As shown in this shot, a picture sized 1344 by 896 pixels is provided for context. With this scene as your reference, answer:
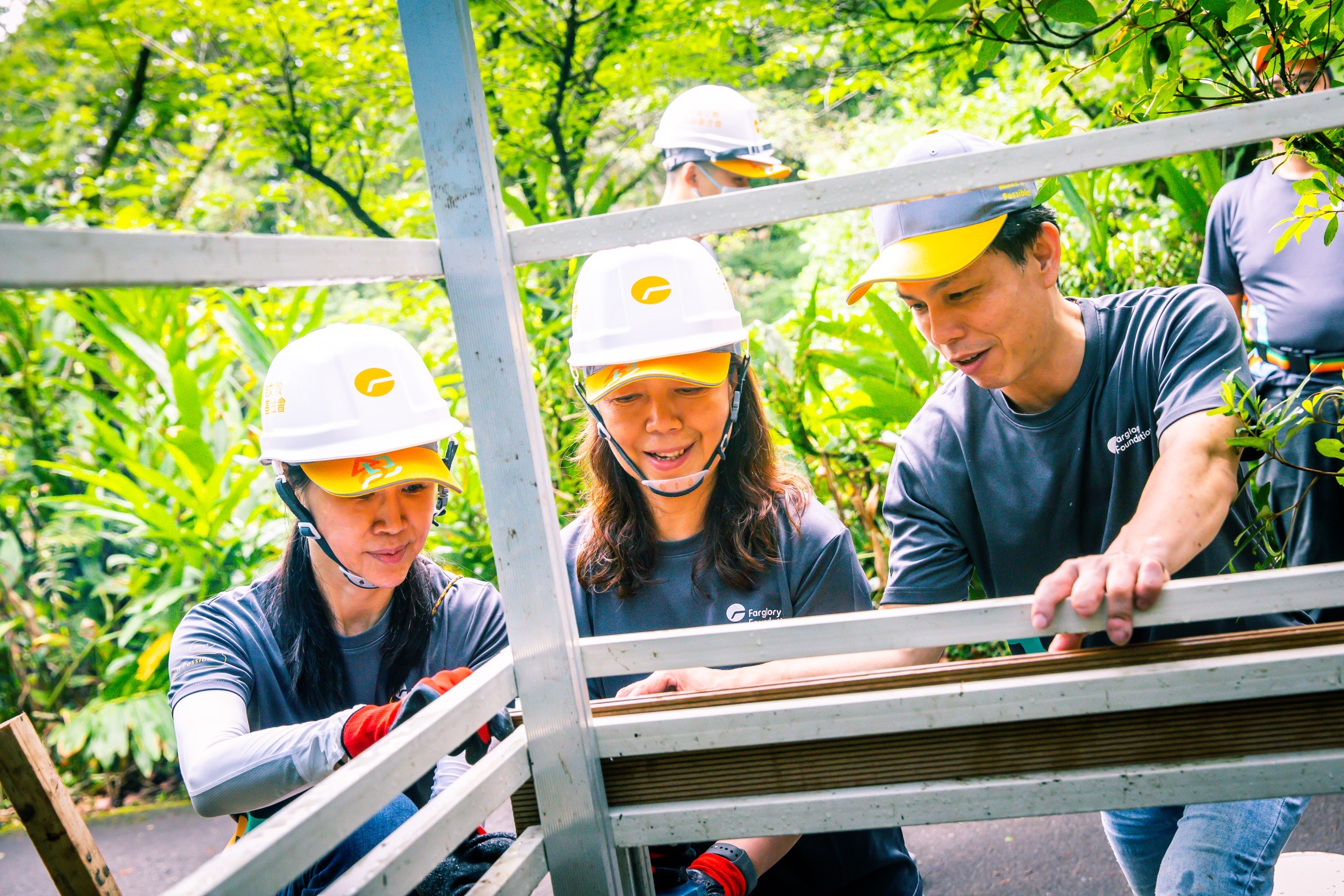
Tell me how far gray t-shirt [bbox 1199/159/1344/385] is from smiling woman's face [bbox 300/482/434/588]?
8.07 feet

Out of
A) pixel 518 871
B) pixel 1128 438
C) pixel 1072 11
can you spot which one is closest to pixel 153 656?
pixel 518 871

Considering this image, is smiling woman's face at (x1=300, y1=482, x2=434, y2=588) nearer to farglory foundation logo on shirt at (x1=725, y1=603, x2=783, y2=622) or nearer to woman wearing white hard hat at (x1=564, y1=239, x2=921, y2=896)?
woman wearing white hard hat at (x1=564, y1=239, x2=921, y2=896)

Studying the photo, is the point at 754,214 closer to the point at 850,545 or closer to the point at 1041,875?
the point at 850,545

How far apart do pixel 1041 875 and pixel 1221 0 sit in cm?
252

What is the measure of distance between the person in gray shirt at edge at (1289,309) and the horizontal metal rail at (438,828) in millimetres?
2391

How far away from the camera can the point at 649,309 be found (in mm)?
1882

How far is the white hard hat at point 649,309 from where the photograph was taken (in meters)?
1.86

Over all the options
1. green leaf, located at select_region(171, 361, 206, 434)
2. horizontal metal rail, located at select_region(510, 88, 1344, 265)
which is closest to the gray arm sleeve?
horizontal metal rail, located at select_region(510, 88, 1344, 265)

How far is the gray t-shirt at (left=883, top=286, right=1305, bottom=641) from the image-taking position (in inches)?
62.7

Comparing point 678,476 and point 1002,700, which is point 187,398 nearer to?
point 678,476

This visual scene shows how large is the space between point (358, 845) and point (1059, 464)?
132 centimetres

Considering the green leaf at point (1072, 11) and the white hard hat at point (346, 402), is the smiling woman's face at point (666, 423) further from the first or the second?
the green leaf at point (1072, 11)

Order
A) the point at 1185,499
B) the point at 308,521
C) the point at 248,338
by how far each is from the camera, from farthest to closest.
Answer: the point at 248,338
the point at 308,521
the point at 1185,499

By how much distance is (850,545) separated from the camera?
1910 mm
